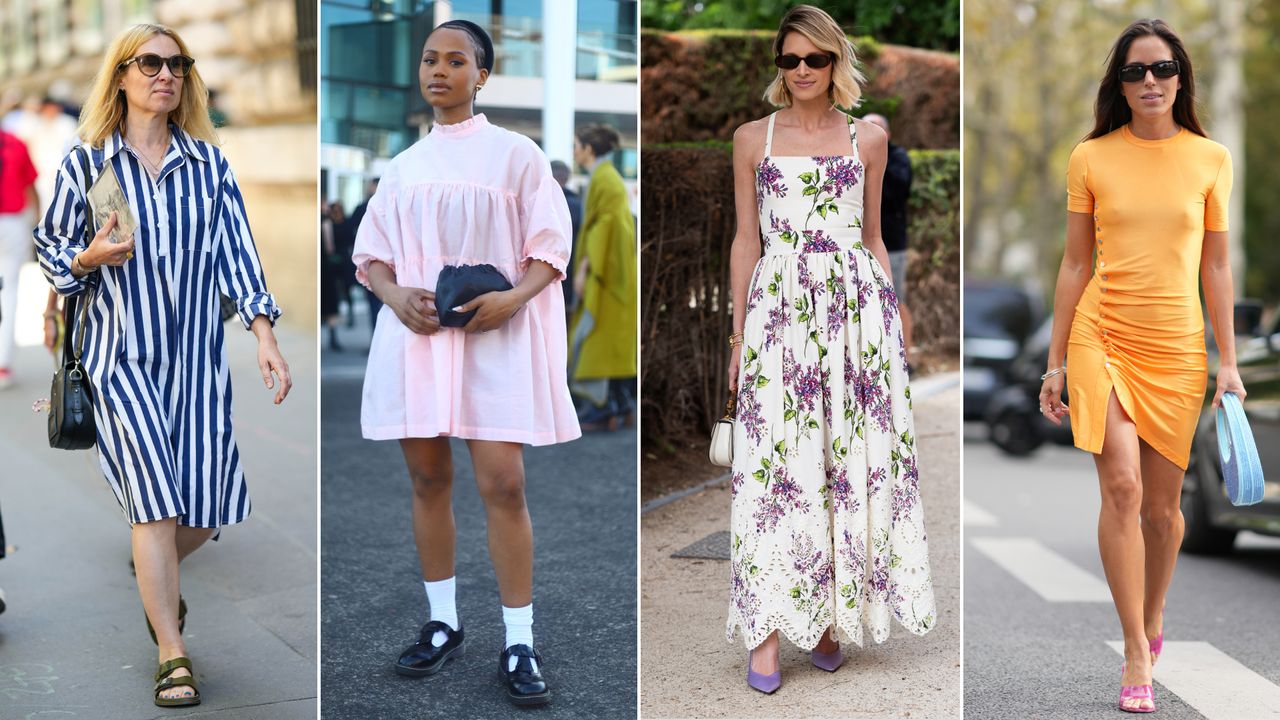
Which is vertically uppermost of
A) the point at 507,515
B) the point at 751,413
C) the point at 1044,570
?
the point at 751,413

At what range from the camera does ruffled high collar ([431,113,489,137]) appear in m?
4.46

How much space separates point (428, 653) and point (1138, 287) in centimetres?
259

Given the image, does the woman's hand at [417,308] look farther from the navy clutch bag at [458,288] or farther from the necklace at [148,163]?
the necklace at [148,163]

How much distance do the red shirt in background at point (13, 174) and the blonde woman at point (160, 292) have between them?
21.9ft

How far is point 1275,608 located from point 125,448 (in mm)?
5580

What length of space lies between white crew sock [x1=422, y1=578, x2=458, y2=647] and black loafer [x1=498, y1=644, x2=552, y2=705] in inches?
7.3

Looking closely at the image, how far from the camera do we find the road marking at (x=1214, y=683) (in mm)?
5402

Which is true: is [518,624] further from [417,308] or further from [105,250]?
[105,250]

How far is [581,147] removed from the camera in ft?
16.5

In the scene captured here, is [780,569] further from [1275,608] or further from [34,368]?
[34,368]

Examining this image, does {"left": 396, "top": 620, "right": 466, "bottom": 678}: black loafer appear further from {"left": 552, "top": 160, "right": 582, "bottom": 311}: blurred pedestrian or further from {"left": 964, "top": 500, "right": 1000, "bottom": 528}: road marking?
{"left": 964, "top": 500, "right": 1000, "bottom": 528}: road marking

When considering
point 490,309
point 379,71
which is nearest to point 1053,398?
point 490,309

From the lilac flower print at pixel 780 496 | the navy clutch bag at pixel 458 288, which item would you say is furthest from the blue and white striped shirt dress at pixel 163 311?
the lilac flower print at pixel 780 496

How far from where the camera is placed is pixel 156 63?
4.88 meters
